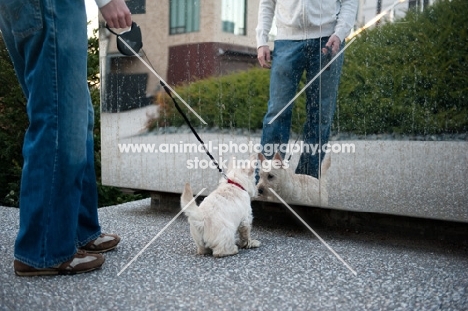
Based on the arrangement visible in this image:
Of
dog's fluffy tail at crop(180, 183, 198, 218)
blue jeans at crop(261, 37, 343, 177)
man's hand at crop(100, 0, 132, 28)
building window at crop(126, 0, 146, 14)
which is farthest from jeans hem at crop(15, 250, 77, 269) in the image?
building window at crop(126, 0, 146, 14)

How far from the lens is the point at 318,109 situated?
9.75 ft

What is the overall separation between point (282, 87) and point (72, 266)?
1.54 m

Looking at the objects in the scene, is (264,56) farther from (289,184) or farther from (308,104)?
→ (289,184)

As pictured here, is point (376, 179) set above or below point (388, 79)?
below

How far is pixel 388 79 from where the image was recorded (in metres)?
2.72

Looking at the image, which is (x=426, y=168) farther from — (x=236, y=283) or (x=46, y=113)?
(x=46, y=113)

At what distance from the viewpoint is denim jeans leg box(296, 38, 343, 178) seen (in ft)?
9.51

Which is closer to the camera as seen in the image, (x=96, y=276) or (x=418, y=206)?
(x=96, y=276)

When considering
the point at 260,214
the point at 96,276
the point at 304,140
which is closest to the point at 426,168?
the point at 304,140

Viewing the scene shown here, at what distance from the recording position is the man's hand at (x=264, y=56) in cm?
310

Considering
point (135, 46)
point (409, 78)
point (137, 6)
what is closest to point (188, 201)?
point (409, 78)

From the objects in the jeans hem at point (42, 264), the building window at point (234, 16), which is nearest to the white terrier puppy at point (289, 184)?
the building window at point (234, 16)

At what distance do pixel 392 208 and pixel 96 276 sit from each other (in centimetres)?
159

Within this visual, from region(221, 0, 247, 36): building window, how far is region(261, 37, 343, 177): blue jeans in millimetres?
307
